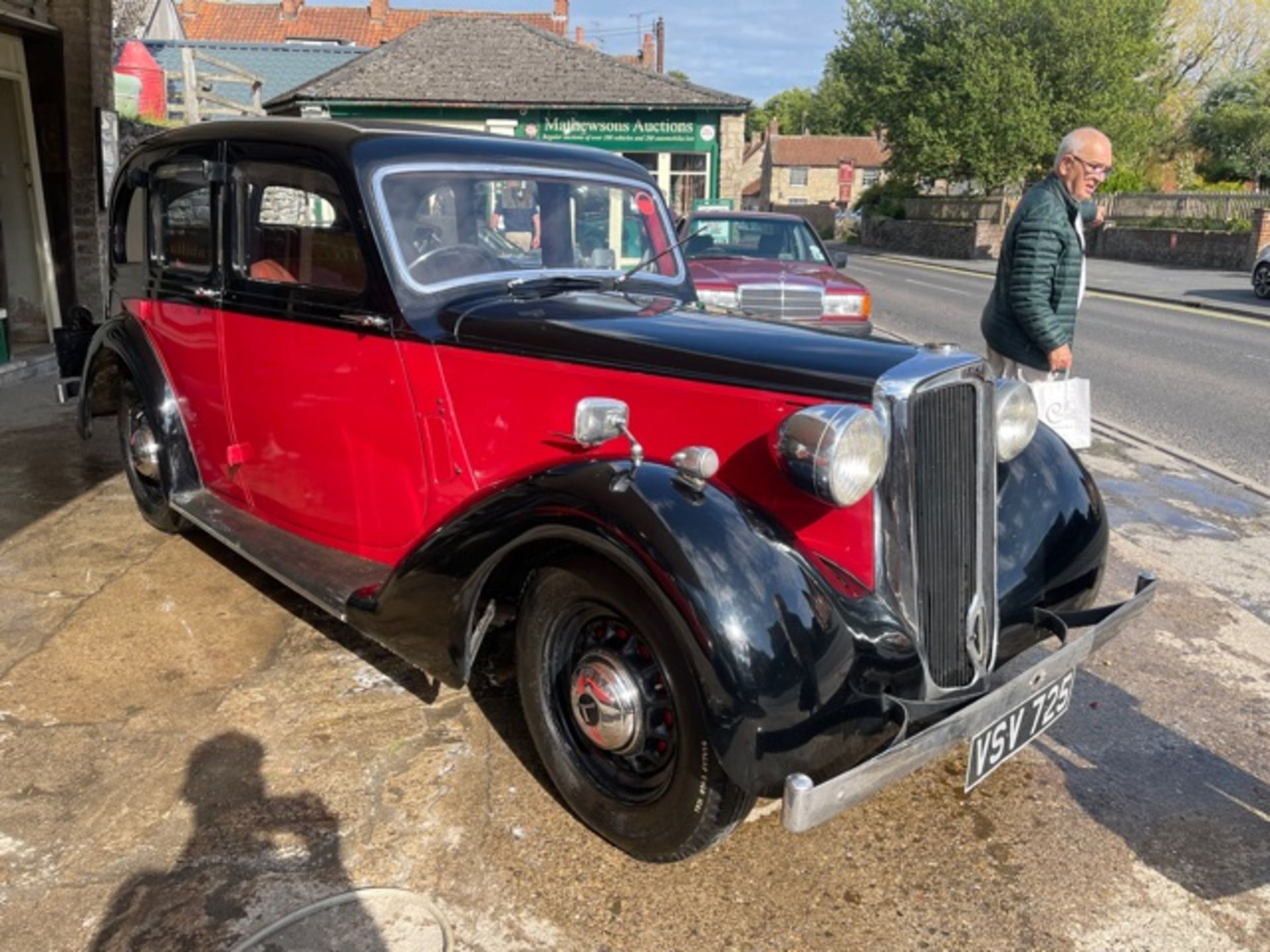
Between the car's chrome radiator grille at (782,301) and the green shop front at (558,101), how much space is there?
13.2 meters

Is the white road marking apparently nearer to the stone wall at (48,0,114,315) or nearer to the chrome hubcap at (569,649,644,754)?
the stone wall at (48,0,114,315)

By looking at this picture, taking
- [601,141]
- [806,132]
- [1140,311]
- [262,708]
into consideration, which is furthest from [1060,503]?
[806,132]

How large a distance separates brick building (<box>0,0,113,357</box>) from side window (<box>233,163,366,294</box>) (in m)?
6.41

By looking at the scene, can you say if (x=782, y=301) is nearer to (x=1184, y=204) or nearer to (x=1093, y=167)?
(x=1093, y=167)

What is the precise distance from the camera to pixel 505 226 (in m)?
3.52

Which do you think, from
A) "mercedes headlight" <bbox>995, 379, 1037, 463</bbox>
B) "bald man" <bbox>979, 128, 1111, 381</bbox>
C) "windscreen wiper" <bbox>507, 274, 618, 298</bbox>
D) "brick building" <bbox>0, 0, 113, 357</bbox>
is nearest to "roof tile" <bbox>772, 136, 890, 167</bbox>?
"brick building" <bbox>0, 0, 113, 357</bbox>

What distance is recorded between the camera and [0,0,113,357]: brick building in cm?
866

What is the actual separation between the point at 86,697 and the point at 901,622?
8.83 feet

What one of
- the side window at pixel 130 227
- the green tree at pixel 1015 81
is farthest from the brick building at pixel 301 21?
the side window at pixel 130 227

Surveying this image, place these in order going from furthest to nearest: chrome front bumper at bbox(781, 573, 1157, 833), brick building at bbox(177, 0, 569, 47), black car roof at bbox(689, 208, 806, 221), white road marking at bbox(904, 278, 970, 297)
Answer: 1. brick building at bbox(177, 0, 569, 47)
2. white road marking at bbox(904, 278, 970, 297)
3. black car roof at bbox(689, 208, 806, 221)
4. chrome front bumper at bbox(781, 573, 1157, 833)

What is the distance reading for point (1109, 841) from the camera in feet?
8.76

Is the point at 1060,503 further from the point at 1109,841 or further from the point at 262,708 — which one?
the point at 262,708

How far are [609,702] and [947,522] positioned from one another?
995mm

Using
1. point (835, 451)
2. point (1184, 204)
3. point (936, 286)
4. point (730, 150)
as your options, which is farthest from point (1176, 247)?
point (835, 451)
